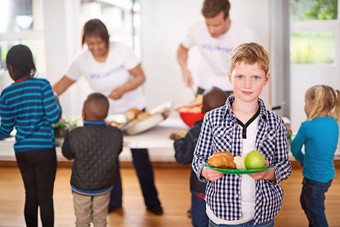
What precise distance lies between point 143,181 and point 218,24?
1.01 metres

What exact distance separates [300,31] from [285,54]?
0.35ft

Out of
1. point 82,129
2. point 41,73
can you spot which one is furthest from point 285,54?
point 41,73

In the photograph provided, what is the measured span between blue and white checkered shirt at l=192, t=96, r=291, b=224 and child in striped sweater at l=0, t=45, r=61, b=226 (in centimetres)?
78

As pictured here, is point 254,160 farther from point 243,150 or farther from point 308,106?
point 308,106

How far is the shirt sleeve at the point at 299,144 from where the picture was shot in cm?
159

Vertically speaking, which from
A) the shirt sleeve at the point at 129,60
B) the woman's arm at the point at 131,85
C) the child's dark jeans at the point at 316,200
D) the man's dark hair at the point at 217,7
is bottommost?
the child's dark jeans at the point at 316,200

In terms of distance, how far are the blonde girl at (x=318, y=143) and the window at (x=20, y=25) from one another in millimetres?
1215

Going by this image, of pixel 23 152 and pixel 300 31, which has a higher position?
pixel 300 31

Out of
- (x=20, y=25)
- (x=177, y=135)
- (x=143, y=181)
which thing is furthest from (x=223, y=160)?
(x=143, y=181)

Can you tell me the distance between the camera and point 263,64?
1.08 m

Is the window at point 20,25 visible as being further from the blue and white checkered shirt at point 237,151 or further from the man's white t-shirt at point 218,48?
the blue and white checkered shirt at point 237,151

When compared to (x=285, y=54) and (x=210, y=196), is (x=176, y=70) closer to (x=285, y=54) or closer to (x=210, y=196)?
(x=285, y=54)

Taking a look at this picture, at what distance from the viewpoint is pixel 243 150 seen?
1137 mm

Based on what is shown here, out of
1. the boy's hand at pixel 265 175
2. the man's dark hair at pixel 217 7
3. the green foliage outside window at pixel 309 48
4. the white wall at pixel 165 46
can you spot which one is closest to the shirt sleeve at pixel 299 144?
the green foliage outside window at pixel 309 48
